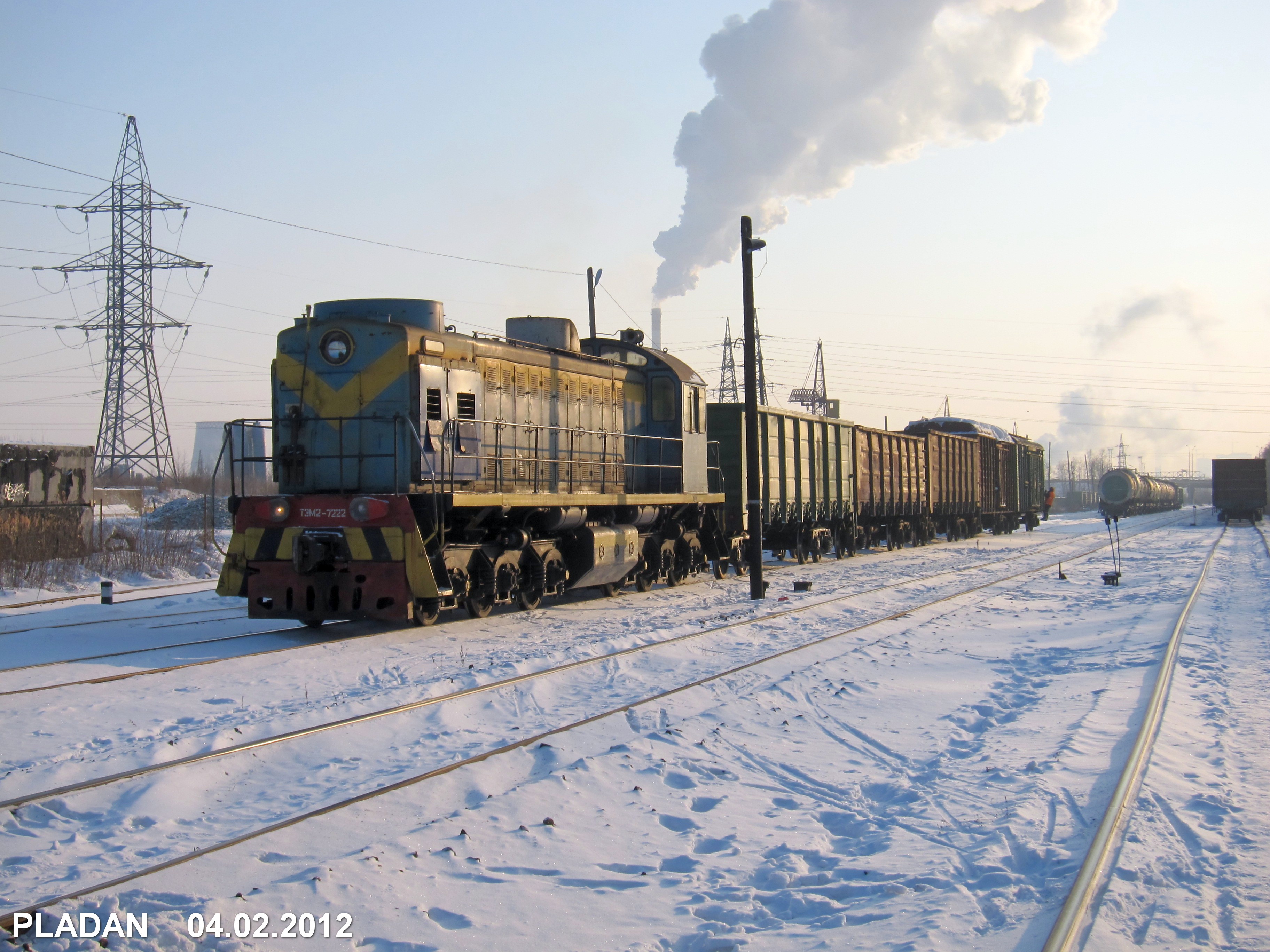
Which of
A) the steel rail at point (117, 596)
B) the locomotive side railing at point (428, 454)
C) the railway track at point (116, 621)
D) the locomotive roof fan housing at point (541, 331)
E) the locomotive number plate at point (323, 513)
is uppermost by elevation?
the locomotive roof fan housing at point (541, 331)

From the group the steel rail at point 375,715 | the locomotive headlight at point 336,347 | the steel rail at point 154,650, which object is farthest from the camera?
the locomotive headlight at point 336,347

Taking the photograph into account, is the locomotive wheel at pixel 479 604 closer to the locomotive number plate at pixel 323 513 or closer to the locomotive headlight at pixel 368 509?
the locomotive headlight at pixel 368 509

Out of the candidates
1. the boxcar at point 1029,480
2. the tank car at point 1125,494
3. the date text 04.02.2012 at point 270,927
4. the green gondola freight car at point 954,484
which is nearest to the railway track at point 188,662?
the date text 04.02.2012 at point 270,927

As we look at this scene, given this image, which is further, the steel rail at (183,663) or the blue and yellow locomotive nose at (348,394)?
the blue and yellow locomotive nose at (348,394)

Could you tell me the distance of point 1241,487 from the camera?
49.1 m

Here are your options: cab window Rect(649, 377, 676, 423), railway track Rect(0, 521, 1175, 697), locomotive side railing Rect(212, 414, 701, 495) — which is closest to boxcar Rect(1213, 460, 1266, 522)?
railway track Rect(0, 521, 1175, 697)

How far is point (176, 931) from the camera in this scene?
143 inches

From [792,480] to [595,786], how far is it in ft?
51.6

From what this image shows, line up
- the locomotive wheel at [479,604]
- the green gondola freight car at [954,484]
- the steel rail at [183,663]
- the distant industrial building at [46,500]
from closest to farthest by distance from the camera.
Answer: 1. the steel rail at [183,663]
2. the locomotive wheel at [479,604]
3. the distant industrial building at [46,500]
4. the green gondola freight car at [954,484]

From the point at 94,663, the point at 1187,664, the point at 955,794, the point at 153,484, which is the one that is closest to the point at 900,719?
the point at 955,794

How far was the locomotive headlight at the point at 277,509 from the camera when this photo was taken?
1072 centimetres

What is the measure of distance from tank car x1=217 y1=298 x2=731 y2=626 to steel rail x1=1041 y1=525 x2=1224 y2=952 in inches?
271

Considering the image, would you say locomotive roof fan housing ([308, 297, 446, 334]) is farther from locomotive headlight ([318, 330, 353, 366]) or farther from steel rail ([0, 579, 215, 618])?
steel rail ([0, 579, 215, 618])

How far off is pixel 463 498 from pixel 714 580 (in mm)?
7994
